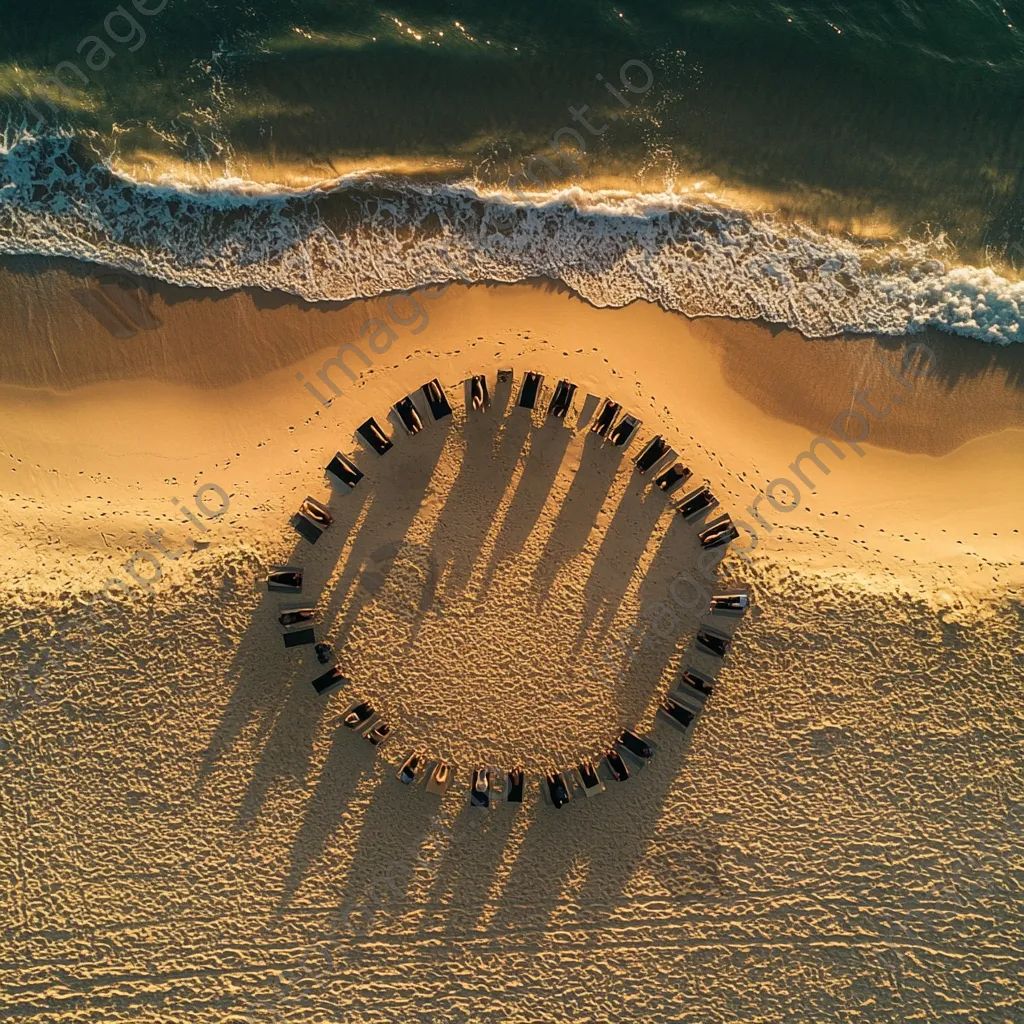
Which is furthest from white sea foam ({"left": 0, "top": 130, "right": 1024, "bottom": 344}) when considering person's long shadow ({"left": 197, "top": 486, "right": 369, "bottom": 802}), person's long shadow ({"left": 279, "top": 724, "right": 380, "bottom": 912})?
person's long shadow ({"left": 279, "top": 724, "right": 380, "bottom": 912})

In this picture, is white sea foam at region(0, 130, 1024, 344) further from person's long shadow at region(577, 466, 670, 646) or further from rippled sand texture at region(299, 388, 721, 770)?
person's long shadow at region(577, 466, 670, 646)

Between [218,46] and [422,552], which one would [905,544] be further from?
[218,46]

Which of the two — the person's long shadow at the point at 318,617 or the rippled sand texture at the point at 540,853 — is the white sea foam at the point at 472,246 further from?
the rippled sand texture at the point at 540,853

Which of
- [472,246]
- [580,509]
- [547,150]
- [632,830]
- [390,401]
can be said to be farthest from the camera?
[547,150]

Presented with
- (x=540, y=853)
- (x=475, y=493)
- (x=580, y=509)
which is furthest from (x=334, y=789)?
(x=580, y=509)

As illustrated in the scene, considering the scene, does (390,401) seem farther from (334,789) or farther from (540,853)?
(540,853)

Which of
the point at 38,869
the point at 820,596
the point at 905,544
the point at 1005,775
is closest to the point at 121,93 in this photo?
the point at 38,869
